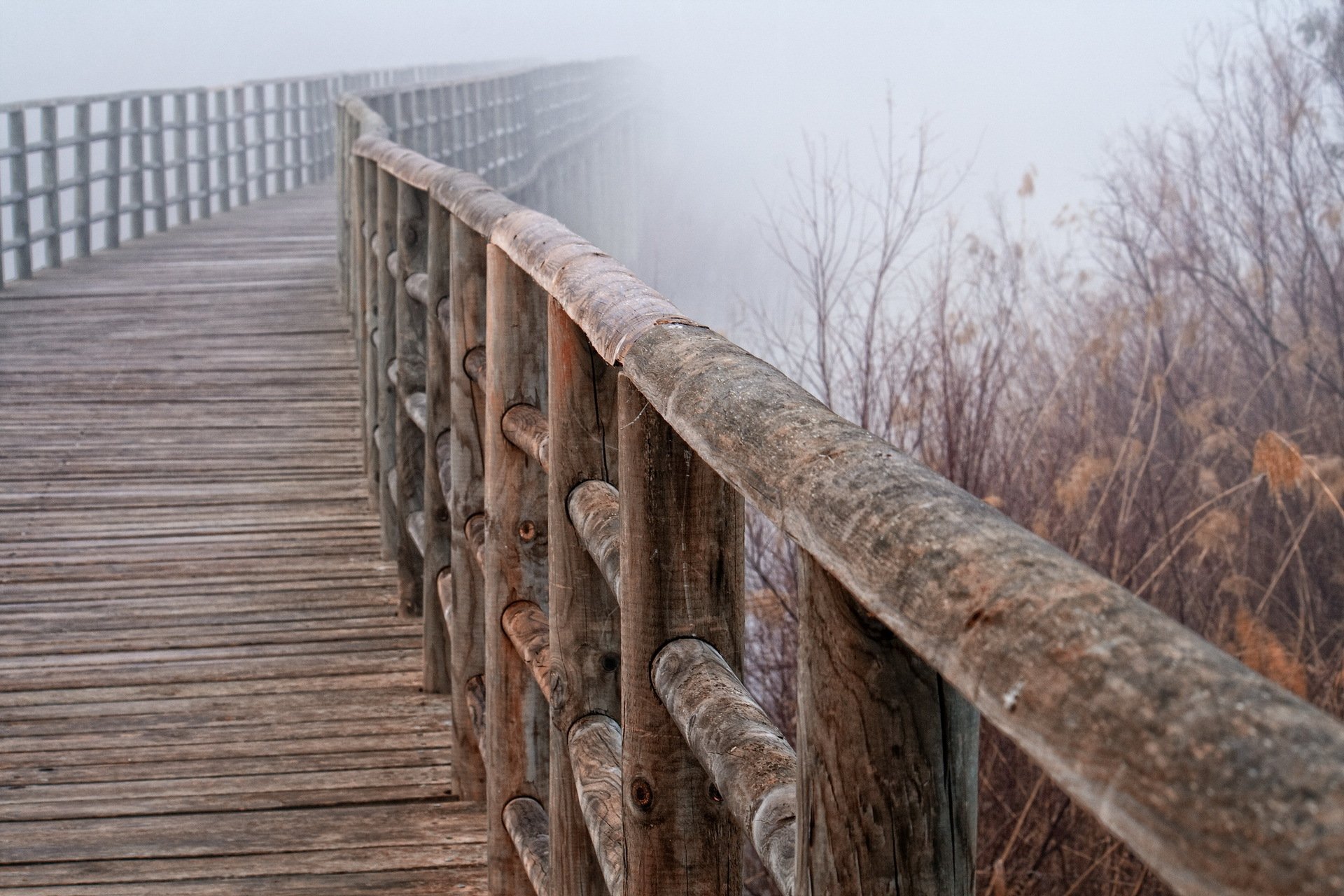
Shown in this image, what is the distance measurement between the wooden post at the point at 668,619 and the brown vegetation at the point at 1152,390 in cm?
305

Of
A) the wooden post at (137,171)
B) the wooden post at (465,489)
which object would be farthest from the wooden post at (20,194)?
the wooden post at (465,489)

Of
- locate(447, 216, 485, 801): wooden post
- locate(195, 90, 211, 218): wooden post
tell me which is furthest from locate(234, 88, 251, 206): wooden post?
locate(447, 216, 485, 801): wooden post

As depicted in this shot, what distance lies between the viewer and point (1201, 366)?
843 centimetres

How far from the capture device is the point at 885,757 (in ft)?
2.68

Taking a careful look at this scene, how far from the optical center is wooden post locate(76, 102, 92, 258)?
10.1m

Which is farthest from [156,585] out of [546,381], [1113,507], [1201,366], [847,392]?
[1201,366]

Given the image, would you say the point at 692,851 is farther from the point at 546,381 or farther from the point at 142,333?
the point at 142,333

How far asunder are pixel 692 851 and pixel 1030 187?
250 inches

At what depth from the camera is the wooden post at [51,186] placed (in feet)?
31.5

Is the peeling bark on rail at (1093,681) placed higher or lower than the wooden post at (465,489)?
higher

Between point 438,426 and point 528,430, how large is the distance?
0.99 metres

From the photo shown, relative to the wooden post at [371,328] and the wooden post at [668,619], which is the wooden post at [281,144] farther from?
the wooden post at [668,619]

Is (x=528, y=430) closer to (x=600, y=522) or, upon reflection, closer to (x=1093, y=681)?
(x=600, y=522)

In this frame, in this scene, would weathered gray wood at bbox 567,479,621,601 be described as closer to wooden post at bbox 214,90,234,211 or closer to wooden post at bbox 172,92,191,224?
wooden post at bbox 172,92,191,224
